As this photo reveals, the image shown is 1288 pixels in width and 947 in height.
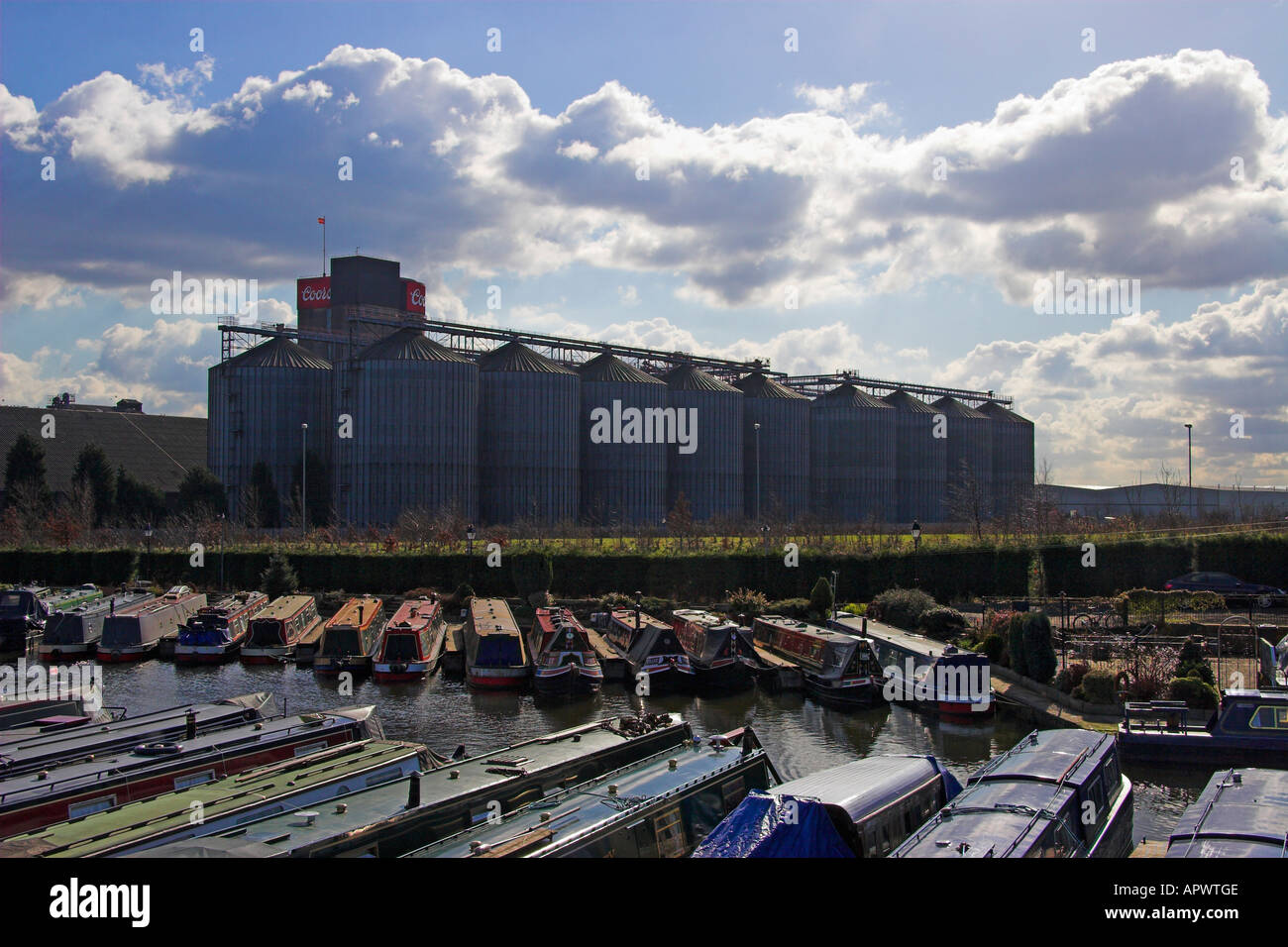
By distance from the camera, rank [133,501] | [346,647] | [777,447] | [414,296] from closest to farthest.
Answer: [346,647]
[133,501]
[777,447]
[414,296]

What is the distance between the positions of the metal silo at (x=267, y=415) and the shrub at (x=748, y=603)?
56.4 meters

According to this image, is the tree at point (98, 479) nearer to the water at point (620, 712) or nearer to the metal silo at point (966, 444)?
the water at point (620, 712)

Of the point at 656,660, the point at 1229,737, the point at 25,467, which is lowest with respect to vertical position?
the point at 656,660

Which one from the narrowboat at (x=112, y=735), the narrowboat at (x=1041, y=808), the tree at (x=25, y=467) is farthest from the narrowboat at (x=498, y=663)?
the tree at (x=25, y=467)

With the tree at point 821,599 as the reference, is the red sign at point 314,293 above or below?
above

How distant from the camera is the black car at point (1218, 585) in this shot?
51.6 m

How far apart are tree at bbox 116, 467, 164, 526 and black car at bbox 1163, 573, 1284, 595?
78.1m

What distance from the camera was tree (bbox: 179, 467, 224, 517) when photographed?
83688 millimetres

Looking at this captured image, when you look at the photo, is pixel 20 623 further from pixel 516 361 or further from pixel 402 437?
pixel 516 361

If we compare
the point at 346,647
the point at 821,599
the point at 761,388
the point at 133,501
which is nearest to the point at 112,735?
the point at 346,647

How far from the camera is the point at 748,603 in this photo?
49.2 metres

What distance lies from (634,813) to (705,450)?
8845 centimetres

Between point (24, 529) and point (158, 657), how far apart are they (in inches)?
1414
